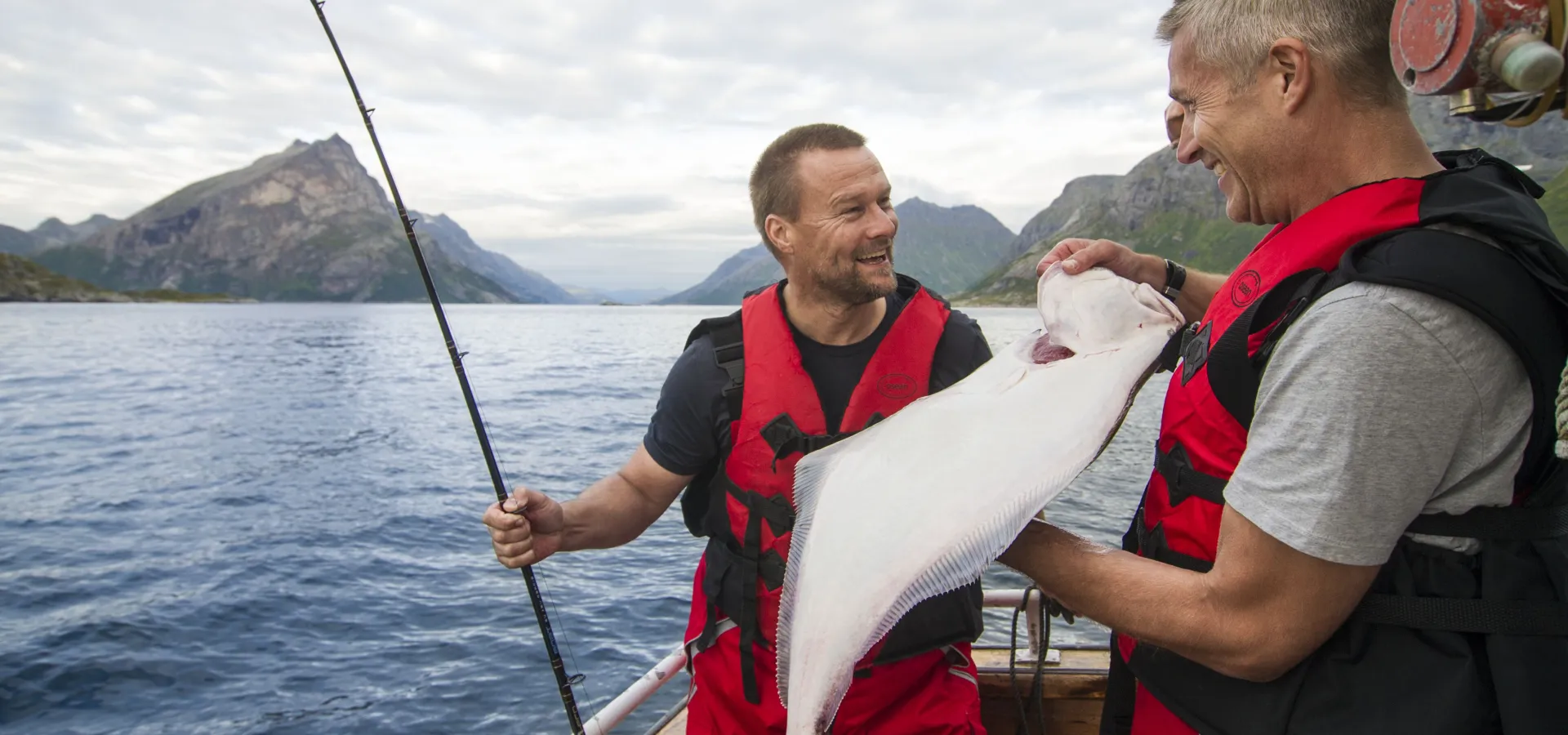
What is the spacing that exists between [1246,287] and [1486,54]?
2.46 feet

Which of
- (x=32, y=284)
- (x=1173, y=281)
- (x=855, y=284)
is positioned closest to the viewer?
(x=1173, y=281)

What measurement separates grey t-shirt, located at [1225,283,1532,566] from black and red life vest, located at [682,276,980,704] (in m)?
1.71

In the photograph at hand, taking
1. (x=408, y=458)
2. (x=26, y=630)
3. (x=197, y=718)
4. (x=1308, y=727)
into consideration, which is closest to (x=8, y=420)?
(x=408, y=458)

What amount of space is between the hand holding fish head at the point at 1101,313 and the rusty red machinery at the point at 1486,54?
2.57ft

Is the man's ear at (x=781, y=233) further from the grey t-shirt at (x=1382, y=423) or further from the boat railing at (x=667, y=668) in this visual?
the grey t-shirt at (x=1382, y=423)

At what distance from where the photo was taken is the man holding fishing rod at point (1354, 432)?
1.54 meters

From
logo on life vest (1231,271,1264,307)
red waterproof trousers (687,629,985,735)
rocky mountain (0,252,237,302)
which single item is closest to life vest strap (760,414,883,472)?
red waterproof trousers (687,629,985,735)

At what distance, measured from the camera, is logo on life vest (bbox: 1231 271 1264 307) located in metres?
2.02

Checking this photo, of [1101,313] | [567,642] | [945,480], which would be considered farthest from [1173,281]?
[567,642]

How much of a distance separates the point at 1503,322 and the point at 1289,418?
38 centimetres

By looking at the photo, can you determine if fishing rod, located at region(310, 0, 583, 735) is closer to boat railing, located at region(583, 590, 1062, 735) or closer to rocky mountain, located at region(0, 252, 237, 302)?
boat railing, located at region(583, 590, 1062, 735)

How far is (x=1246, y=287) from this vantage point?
2.08 meters

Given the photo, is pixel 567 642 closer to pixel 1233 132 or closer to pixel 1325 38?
pixel 1233 132

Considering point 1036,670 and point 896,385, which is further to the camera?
point 1036,670
